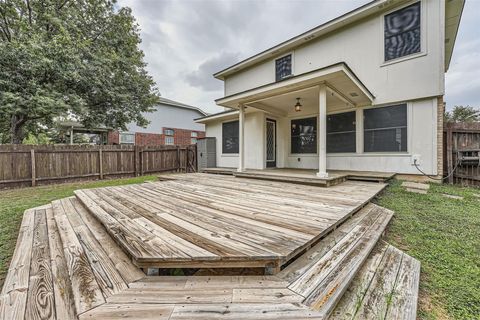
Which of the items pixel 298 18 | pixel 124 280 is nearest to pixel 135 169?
pixel 124 280

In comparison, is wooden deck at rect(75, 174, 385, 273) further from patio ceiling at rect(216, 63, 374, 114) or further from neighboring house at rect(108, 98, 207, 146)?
neighboring house at rect(108, 98, 207, 146)

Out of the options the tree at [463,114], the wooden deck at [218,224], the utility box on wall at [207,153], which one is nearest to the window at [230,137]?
the utility box on wall at [207,153]

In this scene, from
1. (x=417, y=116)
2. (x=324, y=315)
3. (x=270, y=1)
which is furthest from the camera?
(x=270, y=1)

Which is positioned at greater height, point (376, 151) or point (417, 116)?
point (417, 116)

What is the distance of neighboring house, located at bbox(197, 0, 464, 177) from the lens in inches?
207

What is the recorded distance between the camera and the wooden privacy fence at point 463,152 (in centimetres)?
518

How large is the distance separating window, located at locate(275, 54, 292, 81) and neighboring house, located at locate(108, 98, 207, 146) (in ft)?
26.5

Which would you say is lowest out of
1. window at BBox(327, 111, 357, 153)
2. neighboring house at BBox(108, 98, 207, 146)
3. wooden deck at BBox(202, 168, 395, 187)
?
wooden deck at BBox(202, 168, 395, 187)

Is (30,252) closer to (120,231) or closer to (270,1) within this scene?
(120,231)

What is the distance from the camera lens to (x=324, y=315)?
1.14m

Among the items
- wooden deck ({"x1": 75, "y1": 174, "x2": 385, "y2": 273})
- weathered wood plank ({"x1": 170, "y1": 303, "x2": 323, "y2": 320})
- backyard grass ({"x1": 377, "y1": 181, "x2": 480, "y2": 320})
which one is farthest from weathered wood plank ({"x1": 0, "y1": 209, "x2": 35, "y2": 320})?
backyard grass ({"x1": 377, "y1": 181, "x2": 480, "y2": 320})

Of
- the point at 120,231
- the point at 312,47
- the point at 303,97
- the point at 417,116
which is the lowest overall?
the point at 120,231

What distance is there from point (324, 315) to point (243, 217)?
1397 mm

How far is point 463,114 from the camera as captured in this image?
15250mm
